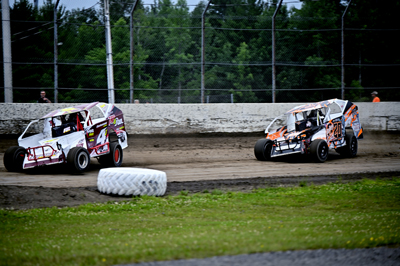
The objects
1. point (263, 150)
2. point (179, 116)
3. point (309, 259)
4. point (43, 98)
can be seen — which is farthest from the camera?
point (179, 116)

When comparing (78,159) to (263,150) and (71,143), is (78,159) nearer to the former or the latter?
(71,143)

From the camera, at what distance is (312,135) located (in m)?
13.4

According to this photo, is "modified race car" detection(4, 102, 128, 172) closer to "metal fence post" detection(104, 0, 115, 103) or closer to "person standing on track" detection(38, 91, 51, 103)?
"metal fence post" detection(104, 0, 115, 103)

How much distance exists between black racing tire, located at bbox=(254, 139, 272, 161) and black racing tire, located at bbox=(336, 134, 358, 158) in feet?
8.22

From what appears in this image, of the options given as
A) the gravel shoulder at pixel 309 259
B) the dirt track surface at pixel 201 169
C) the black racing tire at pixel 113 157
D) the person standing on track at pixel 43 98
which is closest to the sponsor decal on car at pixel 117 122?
the black racing tire at pixel 113 157

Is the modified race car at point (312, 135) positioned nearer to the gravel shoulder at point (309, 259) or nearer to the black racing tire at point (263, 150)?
the black racing tire at point (263, 150)

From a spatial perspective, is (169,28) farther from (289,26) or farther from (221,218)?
(221,218)

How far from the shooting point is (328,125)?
13664mm

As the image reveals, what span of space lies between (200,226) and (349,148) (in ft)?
31.1

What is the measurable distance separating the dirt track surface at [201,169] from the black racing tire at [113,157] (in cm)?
33

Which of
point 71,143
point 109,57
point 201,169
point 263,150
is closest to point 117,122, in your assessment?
point 71,143

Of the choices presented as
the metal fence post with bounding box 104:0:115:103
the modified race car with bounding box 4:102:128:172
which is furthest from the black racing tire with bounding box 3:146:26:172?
the metal fence post with bounding box 104:0:115:103

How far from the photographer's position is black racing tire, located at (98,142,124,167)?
12.4 meters

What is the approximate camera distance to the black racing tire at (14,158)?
11.3 m
